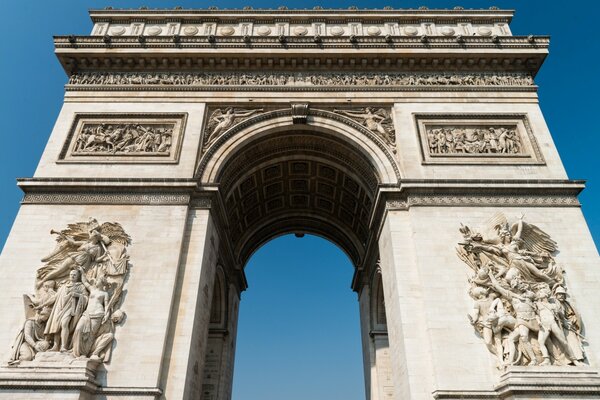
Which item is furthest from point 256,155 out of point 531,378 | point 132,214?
point 531,378

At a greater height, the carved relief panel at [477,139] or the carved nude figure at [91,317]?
the carved relief panel at [477,139]

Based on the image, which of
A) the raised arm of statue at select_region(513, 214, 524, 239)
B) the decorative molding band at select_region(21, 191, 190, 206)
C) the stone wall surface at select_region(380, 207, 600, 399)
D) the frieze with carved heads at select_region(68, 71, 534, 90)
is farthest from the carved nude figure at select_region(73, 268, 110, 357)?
the raised arm of statue at select_region(513, 214, 524, 239)

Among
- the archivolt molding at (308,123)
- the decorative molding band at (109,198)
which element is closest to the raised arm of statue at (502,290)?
the archivolt molding at (308,123)

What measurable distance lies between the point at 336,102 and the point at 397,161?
3.12 meters

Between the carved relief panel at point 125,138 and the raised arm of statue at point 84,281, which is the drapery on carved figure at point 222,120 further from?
the raised arm of statue at point 84,281

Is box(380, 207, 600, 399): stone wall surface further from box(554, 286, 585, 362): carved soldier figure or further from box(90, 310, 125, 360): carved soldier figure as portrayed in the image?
box(90, 310, 125, 360): carved soldier figure

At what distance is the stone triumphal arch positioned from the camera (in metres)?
10.6

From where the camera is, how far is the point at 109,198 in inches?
516

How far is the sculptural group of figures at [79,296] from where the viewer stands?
10484 mm

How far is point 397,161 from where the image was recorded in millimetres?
14031

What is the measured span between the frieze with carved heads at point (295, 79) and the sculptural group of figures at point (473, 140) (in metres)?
1.98

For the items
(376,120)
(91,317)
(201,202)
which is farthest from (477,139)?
(91,317)

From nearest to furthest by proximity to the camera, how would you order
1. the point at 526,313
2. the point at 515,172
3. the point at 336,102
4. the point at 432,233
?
the point at 526,313 < the point at 432,233 < the point at 515,172 < the point at 336,102

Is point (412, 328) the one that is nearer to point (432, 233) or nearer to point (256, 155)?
point (432, 233)
